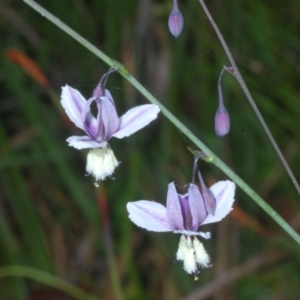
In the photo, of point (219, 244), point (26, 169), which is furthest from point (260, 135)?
point (26, 169)

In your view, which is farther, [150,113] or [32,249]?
[32,249]

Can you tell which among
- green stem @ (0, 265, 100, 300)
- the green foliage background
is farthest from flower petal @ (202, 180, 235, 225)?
green stem @ (0, 265, 100, 300)

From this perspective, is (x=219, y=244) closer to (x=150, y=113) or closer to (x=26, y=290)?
(x=26, y=290)

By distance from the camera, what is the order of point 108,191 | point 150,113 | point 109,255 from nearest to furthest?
point 150,113, point 109,255, point 108,191

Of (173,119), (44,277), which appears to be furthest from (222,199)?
(44,277)

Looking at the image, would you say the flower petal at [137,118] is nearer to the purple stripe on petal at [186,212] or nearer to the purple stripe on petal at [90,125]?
the purple stripe on petal at [90,125]

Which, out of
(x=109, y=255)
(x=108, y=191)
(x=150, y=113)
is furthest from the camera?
(x=108, y=191)

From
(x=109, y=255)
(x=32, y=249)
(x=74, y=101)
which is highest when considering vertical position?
(x=32, y=249)
